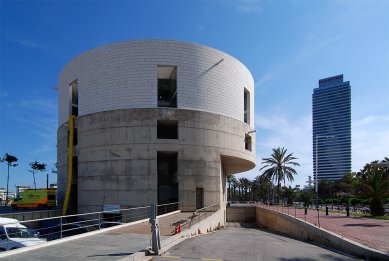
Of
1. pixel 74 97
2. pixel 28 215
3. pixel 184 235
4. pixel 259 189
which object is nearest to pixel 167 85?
pixel 74 97

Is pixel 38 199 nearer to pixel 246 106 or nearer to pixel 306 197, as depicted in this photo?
pixel 246 106

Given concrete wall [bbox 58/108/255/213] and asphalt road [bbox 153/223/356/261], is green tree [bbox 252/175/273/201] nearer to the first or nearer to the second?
concrete wall [bbox 58/108/255/213]

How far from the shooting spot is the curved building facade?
34188 millimetres

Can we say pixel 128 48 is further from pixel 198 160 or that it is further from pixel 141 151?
pixel 198 160

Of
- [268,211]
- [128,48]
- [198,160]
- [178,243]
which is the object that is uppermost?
[128,48]

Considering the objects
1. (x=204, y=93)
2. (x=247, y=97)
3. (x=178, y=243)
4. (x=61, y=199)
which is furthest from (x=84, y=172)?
(x=178, y=243)

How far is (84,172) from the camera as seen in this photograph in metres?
36.6

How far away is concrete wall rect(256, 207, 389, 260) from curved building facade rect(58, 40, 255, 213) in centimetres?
614

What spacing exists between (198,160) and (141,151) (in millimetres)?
5643

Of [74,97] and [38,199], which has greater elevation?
[74,97]

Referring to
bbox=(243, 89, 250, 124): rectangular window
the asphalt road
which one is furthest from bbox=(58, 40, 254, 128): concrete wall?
the asphalt road

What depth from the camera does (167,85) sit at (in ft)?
145

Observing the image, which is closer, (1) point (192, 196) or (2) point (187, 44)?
Result: (1) point (192, 196)

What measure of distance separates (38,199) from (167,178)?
790 inches
